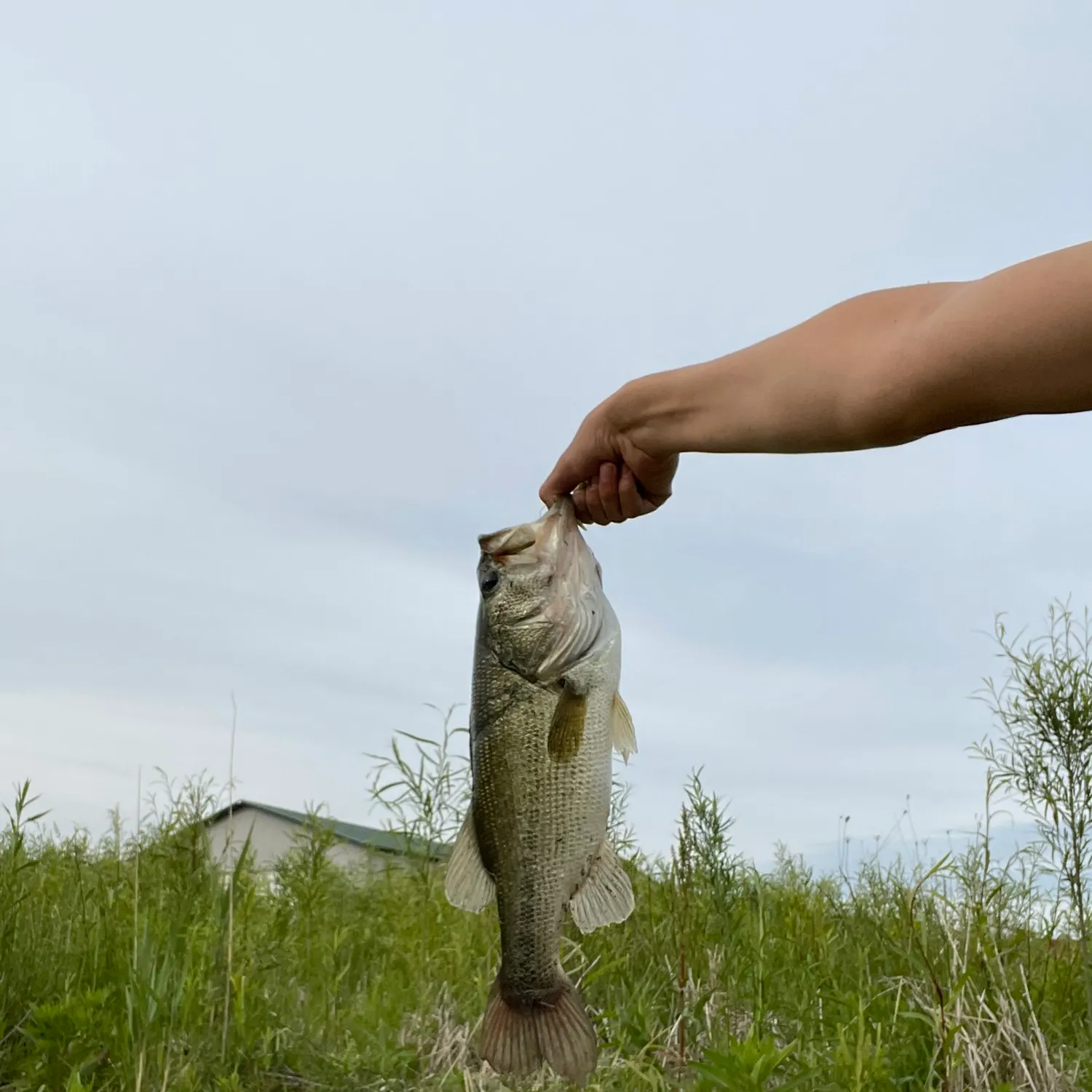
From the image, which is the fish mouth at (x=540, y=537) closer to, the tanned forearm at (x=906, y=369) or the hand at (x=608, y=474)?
the hand at (x=608, y=474)

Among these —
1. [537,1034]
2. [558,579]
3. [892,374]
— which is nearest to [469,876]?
[537,1034]

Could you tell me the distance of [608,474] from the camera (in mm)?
3332

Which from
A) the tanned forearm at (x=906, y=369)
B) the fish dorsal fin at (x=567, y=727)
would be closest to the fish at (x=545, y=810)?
the fish dorsal fin at (x=567, y=727)

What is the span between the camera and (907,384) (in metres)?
2.13

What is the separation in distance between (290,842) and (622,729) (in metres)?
9.64

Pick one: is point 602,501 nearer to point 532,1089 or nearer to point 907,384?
point 907,384

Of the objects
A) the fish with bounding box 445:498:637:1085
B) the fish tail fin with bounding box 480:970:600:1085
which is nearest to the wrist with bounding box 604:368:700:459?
the fish with bounding box 445:498:637:1085

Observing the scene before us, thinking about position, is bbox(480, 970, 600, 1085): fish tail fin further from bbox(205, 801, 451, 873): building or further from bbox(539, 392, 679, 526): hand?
bbox(539, 392, 679, 526): hand

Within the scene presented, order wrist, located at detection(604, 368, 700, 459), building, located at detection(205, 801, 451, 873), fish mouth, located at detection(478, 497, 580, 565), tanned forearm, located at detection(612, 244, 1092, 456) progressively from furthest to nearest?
building, located at detection(205, 801, 451, 873)
fish mouth, located at detection(478, 497, 580, 565)
wrist, located at detection(604, 368, 700, 459)
tanned forearm, located at detection(612, 244, 1092, 456)

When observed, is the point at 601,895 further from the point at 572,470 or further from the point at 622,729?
the point at 572,470

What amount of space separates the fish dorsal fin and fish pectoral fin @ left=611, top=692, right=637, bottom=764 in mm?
114

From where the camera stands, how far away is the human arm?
6.36 ft

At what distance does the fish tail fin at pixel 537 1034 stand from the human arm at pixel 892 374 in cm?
161

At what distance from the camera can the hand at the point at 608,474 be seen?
3156 mm
